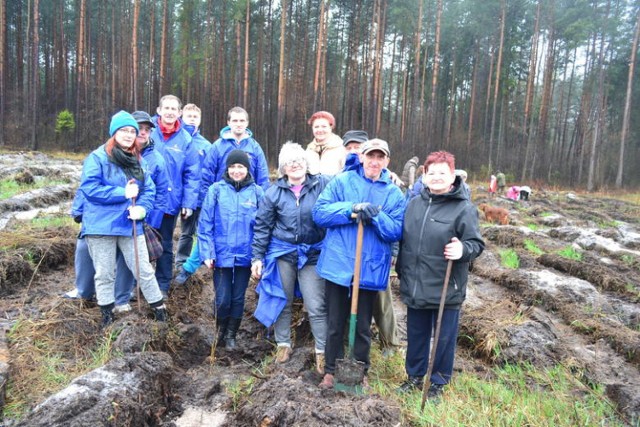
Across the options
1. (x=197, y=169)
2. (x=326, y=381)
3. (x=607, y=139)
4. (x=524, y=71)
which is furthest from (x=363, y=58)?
(x=326, y=381)

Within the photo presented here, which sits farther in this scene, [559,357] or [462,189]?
[559,357]

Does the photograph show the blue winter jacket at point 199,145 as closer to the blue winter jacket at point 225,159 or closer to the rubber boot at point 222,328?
the blue winter jacket at point 225,159

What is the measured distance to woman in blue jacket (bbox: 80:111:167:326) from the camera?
3.88 m

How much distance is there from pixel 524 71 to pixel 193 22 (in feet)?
77.2

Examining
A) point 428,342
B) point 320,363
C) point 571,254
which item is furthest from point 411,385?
point 571,254

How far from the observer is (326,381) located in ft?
11.5

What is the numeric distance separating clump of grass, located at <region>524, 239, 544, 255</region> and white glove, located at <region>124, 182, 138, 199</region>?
7907 millimetres

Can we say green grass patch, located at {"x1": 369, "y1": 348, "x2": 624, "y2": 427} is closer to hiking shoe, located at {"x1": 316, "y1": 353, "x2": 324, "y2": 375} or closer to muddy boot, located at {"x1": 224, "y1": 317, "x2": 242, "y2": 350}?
hiking shoe, located at {"x1": 316, "y1": 353, "x2": 324, "y2": 375}

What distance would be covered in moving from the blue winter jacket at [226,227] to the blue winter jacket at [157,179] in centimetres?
77

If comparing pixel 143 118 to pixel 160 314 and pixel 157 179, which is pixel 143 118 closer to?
pixel 157 179

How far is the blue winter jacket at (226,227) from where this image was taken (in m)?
4.14

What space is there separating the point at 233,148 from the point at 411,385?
2.96 m

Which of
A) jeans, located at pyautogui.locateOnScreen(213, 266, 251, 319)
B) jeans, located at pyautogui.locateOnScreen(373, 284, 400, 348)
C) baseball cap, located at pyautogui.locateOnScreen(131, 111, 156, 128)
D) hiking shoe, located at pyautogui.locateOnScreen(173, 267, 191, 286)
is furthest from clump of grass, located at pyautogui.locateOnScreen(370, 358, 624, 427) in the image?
baseball cap, located at pyautogui.locateOnScreen(131, 111, 156, 128)

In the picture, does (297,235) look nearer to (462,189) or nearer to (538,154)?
(462,189)
